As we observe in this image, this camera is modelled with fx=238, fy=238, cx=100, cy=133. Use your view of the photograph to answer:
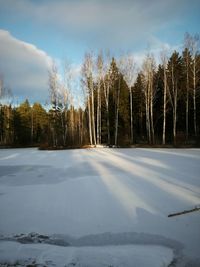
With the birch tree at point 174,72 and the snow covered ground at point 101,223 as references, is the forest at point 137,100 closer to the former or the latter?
the birch tree at point 174,72

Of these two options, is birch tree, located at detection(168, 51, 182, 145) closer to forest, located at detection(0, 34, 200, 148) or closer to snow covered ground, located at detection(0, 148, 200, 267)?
forest, located at detection(0, 34, 200, 148)

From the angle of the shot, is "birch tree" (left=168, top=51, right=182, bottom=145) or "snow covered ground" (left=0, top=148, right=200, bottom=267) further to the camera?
"birch tree" (left=168, top=51, right=182, bottom=145)

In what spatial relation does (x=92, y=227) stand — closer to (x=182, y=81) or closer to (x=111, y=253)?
(x=111, y=253)

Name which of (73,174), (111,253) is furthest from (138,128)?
(111,253)

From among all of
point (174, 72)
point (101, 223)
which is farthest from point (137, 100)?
point (101, 223)

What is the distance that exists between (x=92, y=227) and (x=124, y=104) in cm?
2758

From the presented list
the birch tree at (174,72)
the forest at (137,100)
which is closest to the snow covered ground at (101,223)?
the forest at (137,100)

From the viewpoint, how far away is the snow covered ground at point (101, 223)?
2811mm

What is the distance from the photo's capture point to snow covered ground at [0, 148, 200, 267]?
2.81m

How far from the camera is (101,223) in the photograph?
3793 mm

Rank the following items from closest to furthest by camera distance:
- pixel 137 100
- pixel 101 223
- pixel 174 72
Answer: pixel 101 223
pixel 174 72
pixel 137 100

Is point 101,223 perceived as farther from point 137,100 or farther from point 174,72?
point 137,100

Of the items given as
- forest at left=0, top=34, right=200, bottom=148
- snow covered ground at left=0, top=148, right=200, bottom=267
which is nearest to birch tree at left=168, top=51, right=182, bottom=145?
forest at left=0, top=34, right=200, bottom=148

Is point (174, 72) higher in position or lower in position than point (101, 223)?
higher
